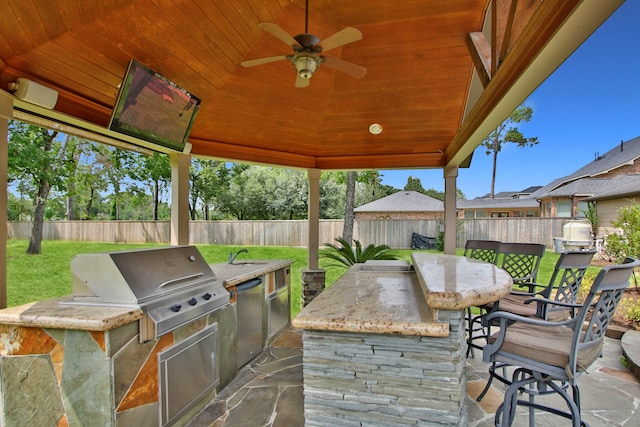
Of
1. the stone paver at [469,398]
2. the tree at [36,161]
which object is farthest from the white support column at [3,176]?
the tree at [36,161]

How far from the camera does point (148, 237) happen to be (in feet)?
37.2

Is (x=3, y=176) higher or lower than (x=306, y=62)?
lower

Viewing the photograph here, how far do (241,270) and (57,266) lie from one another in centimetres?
777

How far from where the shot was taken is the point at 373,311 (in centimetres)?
169

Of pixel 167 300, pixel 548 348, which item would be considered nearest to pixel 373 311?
pixel 548 348

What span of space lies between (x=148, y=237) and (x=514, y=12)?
1174cm

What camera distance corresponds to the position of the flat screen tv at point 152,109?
7.98 ft

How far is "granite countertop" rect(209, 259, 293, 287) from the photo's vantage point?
9.91 ft

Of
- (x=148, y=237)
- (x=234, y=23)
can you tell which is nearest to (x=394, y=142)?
(x=234, y=23)

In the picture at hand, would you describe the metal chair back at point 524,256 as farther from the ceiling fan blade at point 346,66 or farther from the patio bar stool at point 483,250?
the ceiling fan blade at point 346,66

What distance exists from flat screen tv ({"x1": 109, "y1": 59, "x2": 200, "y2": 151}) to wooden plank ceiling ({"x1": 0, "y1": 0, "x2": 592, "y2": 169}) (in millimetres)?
215

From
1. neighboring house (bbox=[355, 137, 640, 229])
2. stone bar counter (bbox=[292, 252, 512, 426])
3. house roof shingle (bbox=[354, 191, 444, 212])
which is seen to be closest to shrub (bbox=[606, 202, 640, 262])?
neighboring house (bbox=[355, 137, 640, 229])

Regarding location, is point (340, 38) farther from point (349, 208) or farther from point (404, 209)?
point (404, 209)

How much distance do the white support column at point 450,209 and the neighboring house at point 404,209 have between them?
11214mm
